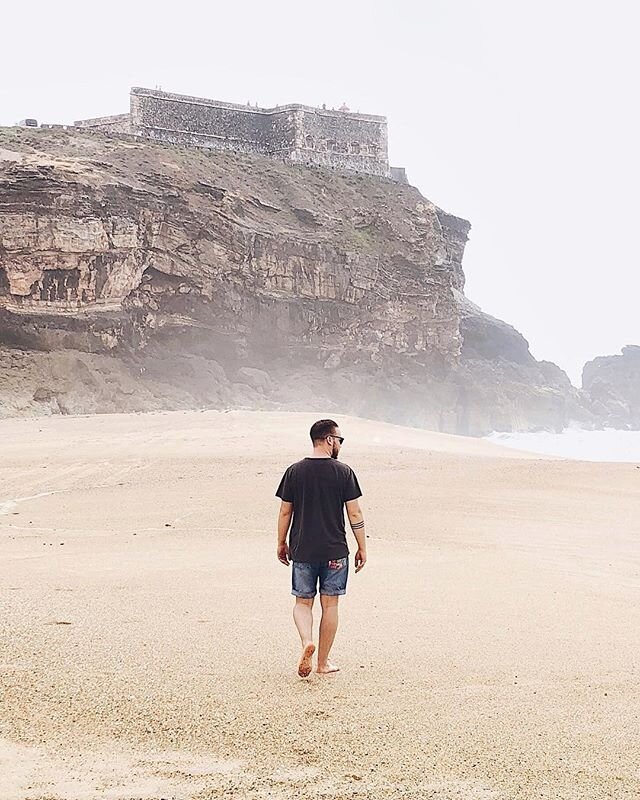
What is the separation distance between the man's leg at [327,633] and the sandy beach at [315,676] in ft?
0.44

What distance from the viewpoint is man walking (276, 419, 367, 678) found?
16.7 ft

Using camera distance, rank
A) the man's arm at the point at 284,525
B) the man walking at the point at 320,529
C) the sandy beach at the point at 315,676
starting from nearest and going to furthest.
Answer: the sandy beach at the point at 315,676 < the man walking at the point at 320,529 < the man's arm at the point at 284,525

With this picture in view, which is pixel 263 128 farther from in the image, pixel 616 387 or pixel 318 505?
pixel 318 505

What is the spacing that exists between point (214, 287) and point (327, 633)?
1297 inches

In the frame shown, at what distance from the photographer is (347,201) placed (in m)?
44.5

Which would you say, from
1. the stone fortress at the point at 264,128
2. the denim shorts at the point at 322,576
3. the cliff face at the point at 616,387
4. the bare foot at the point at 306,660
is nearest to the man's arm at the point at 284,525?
the denim shorts at the point at 322,576

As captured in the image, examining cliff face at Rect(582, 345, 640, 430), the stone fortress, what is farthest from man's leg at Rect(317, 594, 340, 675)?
cliff face at Rect(582, 345, 640, 430)

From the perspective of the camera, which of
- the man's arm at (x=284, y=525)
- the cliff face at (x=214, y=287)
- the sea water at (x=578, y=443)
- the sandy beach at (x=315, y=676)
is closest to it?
the sandy beach at (x=315, y=676)

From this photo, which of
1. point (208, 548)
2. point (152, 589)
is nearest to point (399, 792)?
point (152, 589)

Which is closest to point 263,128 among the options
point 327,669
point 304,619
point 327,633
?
point 304,619

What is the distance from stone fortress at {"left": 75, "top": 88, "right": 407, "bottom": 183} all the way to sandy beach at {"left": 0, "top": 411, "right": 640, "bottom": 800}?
3691cm

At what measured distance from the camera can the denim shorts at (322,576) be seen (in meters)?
5.12

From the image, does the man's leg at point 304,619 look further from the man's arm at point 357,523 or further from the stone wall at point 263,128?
the stone wall at point 263,128

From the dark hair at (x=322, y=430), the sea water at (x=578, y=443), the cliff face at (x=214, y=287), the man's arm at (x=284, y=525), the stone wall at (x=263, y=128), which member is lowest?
the sea water at (x=578, y=443)
